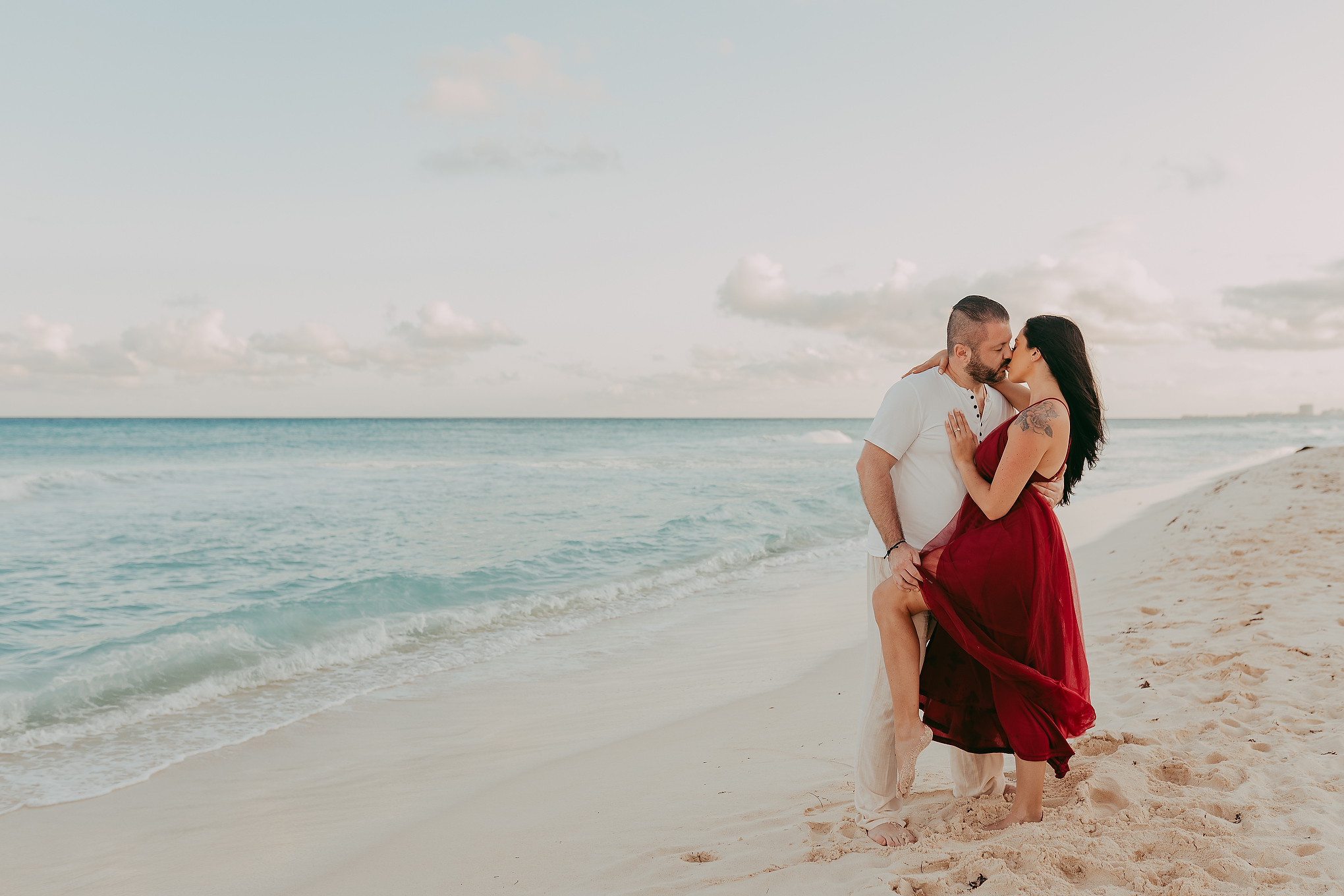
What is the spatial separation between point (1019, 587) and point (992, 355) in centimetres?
91

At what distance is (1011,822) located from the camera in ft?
9.94

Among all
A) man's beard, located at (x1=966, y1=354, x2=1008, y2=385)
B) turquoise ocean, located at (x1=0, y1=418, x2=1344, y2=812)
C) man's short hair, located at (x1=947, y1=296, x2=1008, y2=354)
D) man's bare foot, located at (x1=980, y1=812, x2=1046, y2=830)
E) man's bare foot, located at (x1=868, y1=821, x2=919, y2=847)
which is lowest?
turquoise ocean, located at (x1=0, y1=418, x2=1344, y2=812)

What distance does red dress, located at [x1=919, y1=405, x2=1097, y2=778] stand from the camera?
2881 millimetres

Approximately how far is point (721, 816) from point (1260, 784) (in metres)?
2.29

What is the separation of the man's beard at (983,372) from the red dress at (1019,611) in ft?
0.80

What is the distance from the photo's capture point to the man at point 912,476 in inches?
119

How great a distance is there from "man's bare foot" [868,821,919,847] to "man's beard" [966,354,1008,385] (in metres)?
1.84

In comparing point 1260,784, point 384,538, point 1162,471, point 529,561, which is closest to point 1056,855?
point 1260,784

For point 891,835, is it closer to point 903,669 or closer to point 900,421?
point 903,669

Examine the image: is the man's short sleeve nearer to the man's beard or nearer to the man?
the man

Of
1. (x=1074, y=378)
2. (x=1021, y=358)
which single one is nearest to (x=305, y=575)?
(x=1021, y=358)

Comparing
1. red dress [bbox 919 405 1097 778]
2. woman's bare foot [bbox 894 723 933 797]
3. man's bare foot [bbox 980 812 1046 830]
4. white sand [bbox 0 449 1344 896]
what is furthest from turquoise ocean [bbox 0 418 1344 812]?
red dress [bbox 919 405 1097 778]

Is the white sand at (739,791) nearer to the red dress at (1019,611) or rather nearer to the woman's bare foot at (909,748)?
the woman's bare foot at (909,748)

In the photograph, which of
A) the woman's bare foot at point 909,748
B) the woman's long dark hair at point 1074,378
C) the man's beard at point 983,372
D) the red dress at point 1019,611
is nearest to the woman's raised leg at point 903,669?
the woman's bare foot at point 909,748
